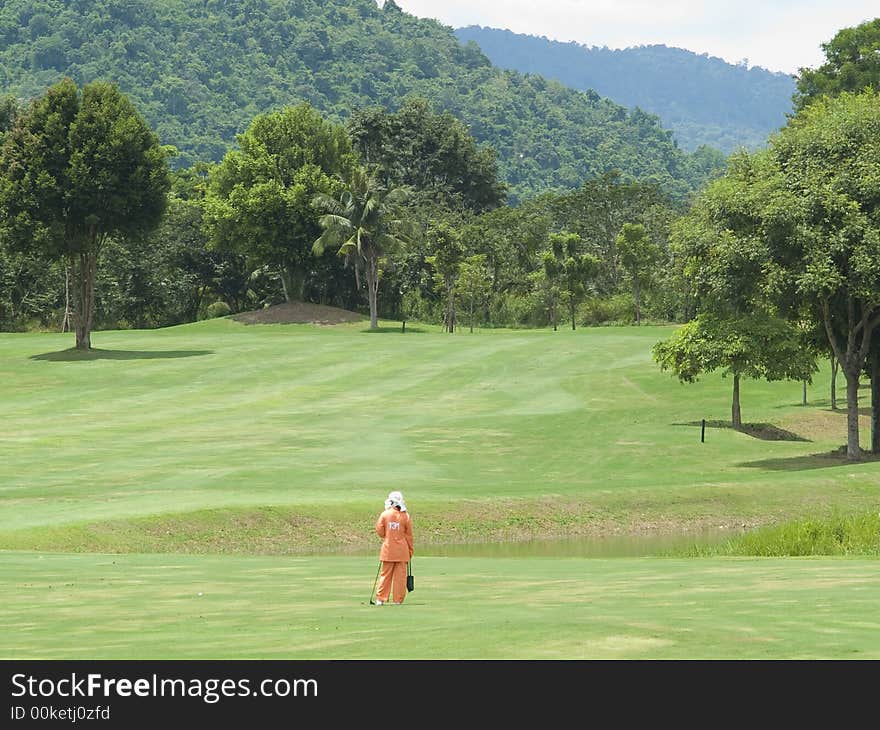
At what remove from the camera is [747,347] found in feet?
168

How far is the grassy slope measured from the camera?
34.6 m

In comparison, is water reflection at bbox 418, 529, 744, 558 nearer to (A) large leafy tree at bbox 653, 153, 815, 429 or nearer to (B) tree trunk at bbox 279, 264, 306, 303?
(A) large leafy tree at bbox 653, 153, 815, 429

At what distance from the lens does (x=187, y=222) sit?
420ft

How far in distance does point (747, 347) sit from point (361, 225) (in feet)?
201

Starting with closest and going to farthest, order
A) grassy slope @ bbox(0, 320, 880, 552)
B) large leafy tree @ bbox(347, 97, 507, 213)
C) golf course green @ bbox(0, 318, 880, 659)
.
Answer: golf course green @ bbox(0, 318, 880, 659), grassy slope @ bbox(0, 320, 880, 552), large leafy tree @ bbox(347, 97, 507, 213)

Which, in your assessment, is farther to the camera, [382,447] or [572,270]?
[572,270]

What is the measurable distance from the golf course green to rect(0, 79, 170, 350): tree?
7.76 meters

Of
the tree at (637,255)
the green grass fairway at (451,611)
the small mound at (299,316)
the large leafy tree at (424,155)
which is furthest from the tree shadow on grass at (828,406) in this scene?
the large leafy tree at (424,155)

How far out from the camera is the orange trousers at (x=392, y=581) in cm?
1855

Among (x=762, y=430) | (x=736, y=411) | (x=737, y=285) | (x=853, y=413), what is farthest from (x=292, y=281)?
(x=853, y=413)

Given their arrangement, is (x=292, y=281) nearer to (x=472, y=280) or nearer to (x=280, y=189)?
(x=280, y=189)

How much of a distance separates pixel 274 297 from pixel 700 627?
118 meters

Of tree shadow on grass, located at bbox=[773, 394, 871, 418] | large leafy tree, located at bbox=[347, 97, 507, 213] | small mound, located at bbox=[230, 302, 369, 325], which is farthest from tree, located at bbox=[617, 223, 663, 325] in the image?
tree shadow on grass, located at bbox=[773, 394, 871, 418]

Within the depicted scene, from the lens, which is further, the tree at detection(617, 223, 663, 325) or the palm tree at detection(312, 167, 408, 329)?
the tree at detection(617, 223, 663, 325)
